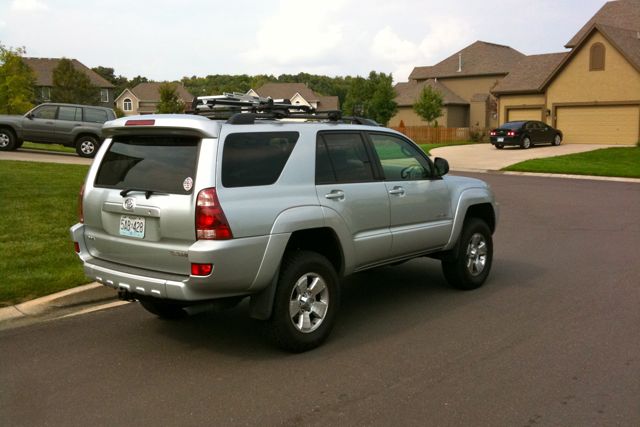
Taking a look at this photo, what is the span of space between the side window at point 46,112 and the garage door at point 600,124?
2903 centimetres

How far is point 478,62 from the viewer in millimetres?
61344

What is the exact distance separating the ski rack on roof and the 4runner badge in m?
0.97

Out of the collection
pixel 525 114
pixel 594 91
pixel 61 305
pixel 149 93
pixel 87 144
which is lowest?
pixel 61 305

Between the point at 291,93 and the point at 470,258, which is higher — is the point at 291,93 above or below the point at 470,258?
above

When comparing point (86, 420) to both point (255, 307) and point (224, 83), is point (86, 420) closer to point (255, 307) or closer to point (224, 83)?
point (255, 307)

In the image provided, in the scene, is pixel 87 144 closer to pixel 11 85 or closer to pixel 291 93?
pixel 11 85

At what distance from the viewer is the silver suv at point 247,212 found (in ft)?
15.4

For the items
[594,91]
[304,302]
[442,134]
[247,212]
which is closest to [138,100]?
[442,134]

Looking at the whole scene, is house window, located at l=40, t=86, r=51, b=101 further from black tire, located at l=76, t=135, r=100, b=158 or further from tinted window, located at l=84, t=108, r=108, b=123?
black tire, located at l=76, t=135, r=100, b=158

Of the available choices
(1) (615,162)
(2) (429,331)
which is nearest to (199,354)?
(2) (429,331)

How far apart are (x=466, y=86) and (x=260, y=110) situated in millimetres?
57877

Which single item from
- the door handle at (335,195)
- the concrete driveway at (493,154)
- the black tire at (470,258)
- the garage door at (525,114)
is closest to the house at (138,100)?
the garage door at (525,114)

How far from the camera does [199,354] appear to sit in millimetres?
5188

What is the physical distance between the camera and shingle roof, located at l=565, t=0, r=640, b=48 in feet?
149
